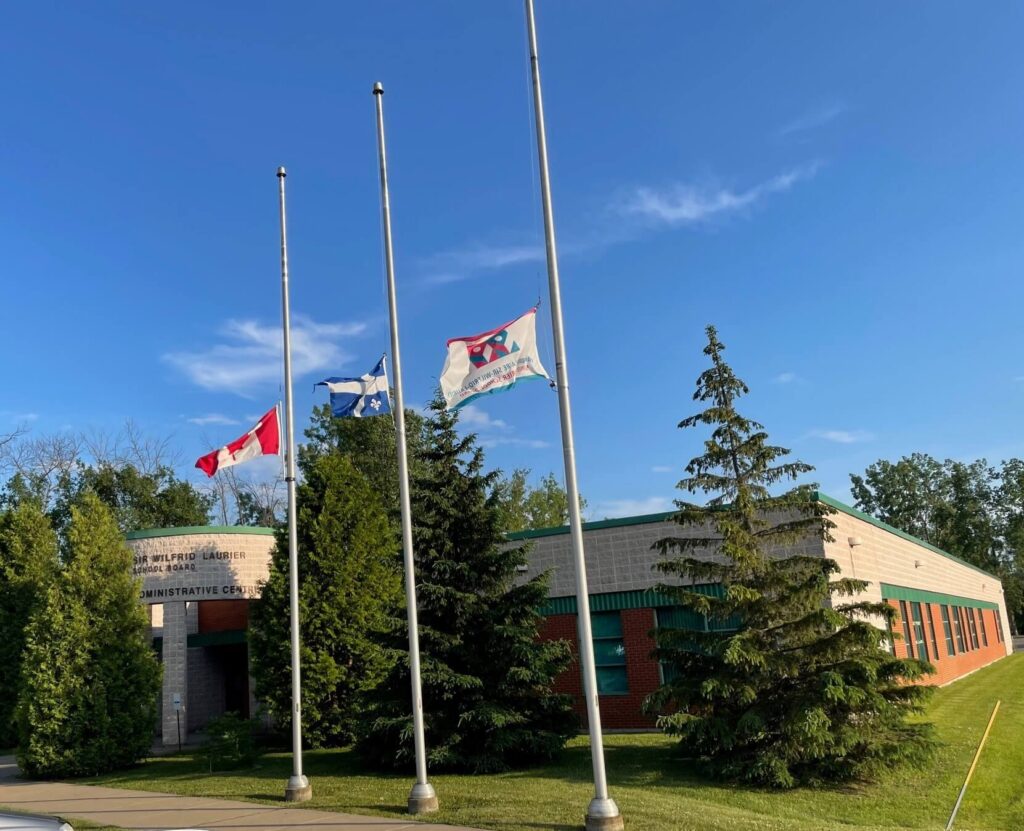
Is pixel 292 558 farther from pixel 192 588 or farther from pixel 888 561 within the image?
pixel 888 561

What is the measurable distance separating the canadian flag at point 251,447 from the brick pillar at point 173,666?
1227cm

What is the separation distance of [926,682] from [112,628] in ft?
69.4

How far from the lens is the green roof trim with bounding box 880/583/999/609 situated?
80.1 feet

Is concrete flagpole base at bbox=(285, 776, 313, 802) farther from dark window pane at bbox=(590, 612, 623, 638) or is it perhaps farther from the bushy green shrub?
dark window pane at bbox=(590, 612, 623, 638)

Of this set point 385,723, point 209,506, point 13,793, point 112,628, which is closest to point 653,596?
point 385,723

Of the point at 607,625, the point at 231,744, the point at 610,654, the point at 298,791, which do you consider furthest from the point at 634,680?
the point at 298,791

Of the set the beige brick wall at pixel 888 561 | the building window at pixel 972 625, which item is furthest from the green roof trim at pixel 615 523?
the building window at pixel 972 625

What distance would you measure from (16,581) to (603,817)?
909 inches

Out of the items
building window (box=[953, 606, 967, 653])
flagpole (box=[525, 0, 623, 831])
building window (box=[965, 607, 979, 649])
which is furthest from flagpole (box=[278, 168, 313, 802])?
building window (box=[965, 607, 979, 649])

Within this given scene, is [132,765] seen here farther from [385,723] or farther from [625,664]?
[625,664]

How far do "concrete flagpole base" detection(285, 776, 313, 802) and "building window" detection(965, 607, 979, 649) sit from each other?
34.4 metres

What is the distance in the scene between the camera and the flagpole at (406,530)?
39.7 ft

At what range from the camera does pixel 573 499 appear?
35.0 feet

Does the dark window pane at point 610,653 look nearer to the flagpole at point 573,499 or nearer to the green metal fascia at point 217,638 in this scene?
the flagpole at point 573,499
